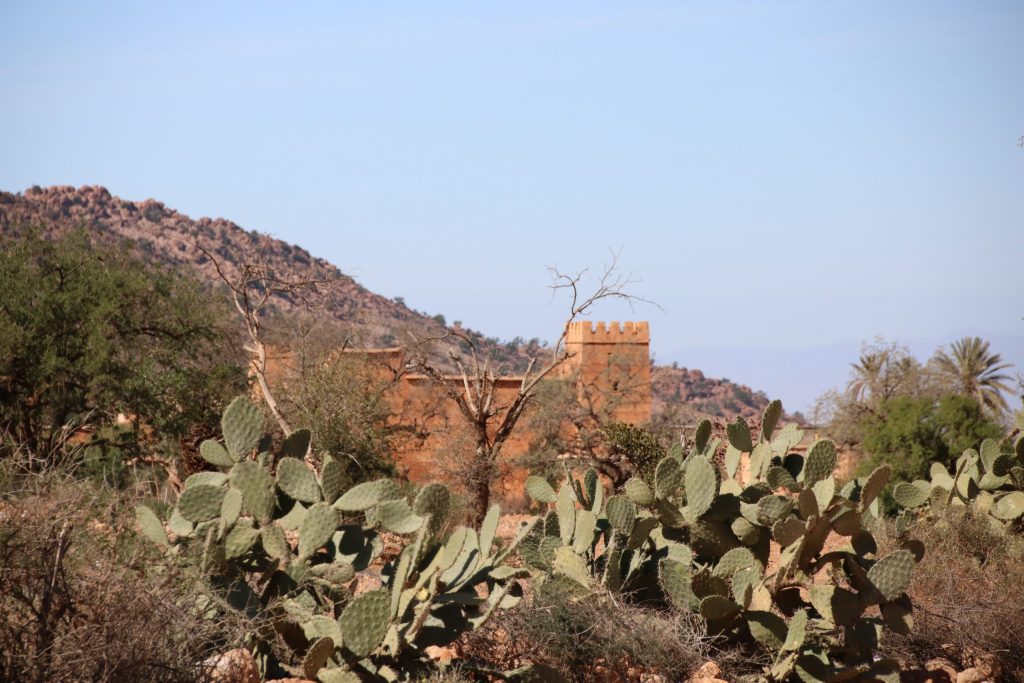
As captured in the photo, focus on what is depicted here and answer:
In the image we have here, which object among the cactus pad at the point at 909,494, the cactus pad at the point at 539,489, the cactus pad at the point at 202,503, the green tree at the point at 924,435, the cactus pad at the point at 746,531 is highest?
the green tree at the point at 924,435

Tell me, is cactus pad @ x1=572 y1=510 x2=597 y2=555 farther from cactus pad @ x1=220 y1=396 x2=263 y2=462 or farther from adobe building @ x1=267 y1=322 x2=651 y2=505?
adobe building @ x1=267 y1=322 x2=651 y2=505

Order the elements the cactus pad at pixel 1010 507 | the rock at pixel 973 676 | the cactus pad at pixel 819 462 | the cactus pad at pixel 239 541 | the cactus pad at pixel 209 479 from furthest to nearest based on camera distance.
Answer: the cactus pad at pixel 1010 507
the rock at pixel 973 676
the cactus pad at pixel 819 462
the cactus pad at pixel 209 479
the cactus pad at pixel 239 541

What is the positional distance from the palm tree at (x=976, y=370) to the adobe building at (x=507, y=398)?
8.09 metres

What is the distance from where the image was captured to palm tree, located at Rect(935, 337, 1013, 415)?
27.5 meters

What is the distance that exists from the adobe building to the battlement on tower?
0.02 metres

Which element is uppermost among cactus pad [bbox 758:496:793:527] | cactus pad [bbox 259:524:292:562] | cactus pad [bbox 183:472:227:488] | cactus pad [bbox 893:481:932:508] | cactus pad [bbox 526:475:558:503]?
cactus pad [bbox 893:481:932:508]

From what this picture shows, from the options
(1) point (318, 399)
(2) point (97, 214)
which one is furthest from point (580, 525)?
(2) point (97, 214)

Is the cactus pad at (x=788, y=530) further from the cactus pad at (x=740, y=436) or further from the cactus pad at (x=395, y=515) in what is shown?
the cactus pad at (x=395, y=515)

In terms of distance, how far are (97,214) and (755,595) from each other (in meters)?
50.5

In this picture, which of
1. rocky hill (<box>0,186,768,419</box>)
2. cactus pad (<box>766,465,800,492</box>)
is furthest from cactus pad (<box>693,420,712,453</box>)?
rocky hill (<box>0,186,768,419</box>)

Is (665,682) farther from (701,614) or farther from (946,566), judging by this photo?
(946,566)

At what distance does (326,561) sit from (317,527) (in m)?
0.31

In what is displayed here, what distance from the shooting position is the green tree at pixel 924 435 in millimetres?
16125

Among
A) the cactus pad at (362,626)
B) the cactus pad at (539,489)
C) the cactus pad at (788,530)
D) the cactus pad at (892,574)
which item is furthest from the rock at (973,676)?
the cactus pad at (362,626)
